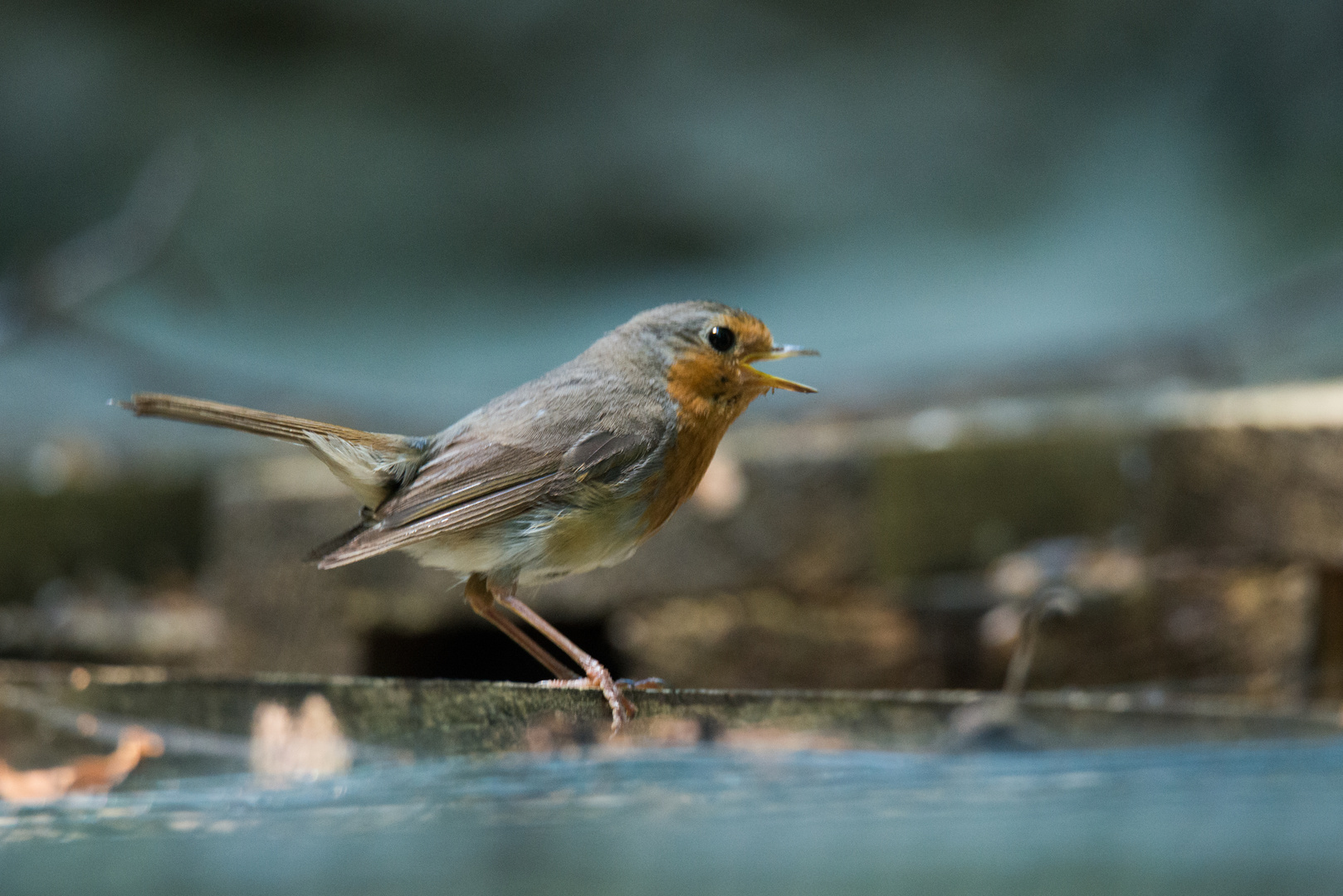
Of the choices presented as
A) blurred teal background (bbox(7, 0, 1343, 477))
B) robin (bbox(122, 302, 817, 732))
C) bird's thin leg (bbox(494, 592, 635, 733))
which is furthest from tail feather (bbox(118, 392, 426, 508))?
blurred teal background (bbox(7, 0, 1343, 477))

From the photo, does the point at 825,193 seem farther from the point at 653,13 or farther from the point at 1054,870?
the point at 1054,870

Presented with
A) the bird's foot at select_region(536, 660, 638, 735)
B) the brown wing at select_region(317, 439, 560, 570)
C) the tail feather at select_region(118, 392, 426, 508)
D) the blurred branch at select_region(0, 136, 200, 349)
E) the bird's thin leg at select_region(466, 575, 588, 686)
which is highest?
the blurred branch at select_region(0, 136, 200, 349)

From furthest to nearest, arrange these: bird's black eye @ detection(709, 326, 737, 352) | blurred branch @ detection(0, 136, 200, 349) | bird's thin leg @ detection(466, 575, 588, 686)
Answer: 1. blurred branch @ detection(0, 136, 200, 349)
2. bird's thin leg @ detection(466, 575, 588, 686)
3. bird's black eye @ detection(709, 326, 737, 352)

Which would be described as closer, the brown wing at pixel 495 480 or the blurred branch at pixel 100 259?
the brown wing at pixel 495 480

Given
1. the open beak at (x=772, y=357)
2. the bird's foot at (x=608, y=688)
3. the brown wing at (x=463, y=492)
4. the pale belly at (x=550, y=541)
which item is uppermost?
the open beak at (x=772, y=357)

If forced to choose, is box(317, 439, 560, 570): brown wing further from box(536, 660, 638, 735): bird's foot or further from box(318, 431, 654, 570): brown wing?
box(536, 660, 638, 735): bird's foot

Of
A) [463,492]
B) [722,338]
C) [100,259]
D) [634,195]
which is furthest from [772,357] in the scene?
[634,195]

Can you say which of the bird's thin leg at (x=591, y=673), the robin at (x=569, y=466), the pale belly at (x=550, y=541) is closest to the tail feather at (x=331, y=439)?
the robin at (x=569, y=466)

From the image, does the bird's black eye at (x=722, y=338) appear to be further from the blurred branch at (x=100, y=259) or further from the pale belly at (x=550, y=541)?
the blurred branch at (x=100, y=259)

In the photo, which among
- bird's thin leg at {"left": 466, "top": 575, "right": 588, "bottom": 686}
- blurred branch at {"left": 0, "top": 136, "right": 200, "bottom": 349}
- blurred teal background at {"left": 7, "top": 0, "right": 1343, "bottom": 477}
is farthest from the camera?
blurred teal background at {"left": 7, "top": 0, "right": 1343, "bottom": 477}
